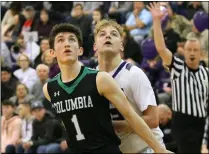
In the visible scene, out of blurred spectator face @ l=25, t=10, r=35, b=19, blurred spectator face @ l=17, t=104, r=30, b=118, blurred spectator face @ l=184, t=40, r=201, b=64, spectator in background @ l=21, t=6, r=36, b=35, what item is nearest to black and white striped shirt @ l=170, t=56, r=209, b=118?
blurred spectator face @ l=184, t=40, r=201, b=64

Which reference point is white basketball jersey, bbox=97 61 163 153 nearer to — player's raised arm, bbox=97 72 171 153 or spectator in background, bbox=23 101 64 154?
player's raised arm, bbox=97 72 171 153

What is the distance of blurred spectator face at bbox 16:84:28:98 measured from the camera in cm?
1329

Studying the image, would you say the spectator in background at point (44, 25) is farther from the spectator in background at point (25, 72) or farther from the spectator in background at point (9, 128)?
the spectator in background at point (9, 128)

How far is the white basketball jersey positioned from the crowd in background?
487cm

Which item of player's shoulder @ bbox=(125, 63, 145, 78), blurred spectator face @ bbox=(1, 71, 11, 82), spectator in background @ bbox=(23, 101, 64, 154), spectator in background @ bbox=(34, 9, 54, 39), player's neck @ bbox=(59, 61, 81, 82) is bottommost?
spectator in background @ bbox=(23, 101, 64, 154)

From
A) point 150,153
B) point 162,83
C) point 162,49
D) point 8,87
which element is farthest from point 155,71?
point 150,153

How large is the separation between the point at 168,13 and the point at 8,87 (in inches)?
136

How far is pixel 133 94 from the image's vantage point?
584 cm

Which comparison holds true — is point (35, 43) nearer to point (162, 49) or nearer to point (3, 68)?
point (3, 68)

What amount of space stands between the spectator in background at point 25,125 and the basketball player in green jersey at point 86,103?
6.85 metres

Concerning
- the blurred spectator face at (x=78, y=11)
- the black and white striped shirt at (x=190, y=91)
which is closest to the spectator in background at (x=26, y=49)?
the blurred spectator face at (x=78, y=11)

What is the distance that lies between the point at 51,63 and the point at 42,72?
0.43m

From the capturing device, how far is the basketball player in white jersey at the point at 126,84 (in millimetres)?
5773

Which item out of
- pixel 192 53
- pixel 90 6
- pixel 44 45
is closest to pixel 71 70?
pixel 192 53
